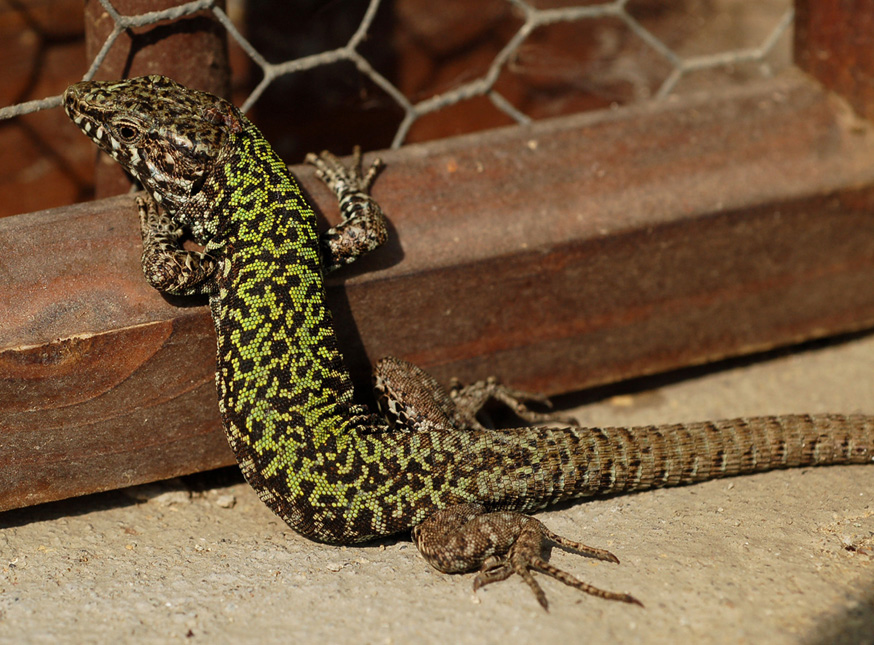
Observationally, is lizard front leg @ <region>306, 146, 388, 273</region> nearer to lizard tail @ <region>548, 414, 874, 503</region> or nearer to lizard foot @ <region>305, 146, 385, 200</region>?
lizard foot @ <region>305, 146, 385, 200</region>

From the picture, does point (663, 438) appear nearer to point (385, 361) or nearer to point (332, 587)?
point (385, 361)

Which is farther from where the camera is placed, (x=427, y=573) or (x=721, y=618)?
(x=427, y=573)

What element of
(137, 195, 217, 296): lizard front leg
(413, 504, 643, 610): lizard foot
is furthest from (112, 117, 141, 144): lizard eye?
(413, 504, 643, 610): lizard foot

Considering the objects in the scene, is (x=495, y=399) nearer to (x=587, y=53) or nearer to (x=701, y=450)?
(x=701, y=450)

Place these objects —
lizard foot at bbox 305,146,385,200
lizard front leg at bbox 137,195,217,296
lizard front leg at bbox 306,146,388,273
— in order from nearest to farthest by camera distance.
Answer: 1. lizard front leg at bbox 137,195,217,296
2. lizard front leg at bbox 306,146,388,273
3. lizard foot at bbox 305,146,385,200

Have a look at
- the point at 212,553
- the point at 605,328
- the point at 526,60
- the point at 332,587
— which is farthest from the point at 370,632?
the point at 526,60

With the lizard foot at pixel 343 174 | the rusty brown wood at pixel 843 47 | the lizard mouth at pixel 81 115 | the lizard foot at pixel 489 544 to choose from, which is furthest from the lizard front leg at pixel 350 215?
the rusty brown wood at pixel 843 47
